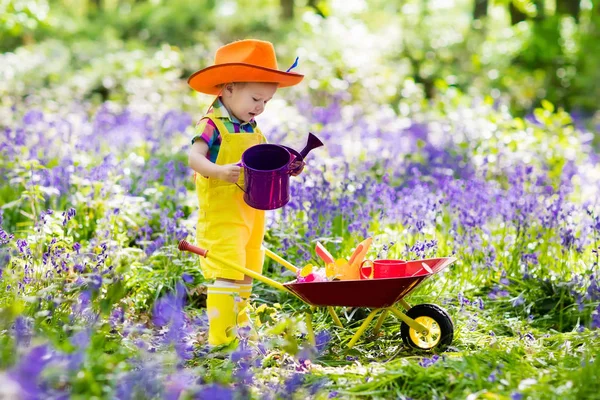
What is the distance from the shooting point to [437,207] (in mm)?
4781

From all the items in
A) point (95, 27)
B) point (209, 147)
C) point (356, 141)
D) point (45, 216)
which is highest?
point (95, 27)

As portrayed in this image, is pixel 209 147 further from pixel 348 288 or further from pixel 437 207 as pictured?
pixel 437 207

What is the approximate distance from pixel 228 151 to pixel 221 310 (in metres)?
0.76

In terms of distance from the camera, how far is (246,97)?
3689mm

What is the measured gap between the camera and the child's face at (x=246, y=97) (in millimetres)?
3691

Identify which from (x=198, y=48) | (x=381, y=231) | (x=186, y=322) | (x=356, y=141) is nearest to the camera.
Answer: (x=186, y=322)

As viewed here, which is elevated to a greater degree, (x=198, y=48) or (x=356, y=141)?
(x=198, y=48)

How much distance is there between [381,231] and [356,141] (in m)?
2.51

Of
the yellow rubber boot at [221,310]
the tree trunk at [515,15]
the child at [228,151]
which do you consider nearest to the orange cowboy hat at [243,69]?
the child at [228,151]

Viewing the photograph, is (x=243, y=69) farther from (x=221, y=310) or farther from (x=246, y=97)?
(x=221, y=310)

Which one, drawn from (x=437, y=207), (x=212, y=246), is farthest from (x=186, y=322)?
(x=437, y=207)

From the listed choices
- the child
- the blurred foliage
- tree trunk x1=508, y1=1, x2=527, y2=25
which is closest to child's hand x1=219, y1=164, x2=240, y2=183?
the child

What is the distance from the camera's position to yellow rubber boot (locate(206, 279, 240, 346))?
366 cm

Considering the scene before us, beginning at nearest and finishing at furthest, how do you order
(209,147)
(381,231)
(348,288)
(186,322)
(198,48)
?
1. (348,288)
2. (209,147)
3. (186,322)
4. (381,231)
5. (198,48)
